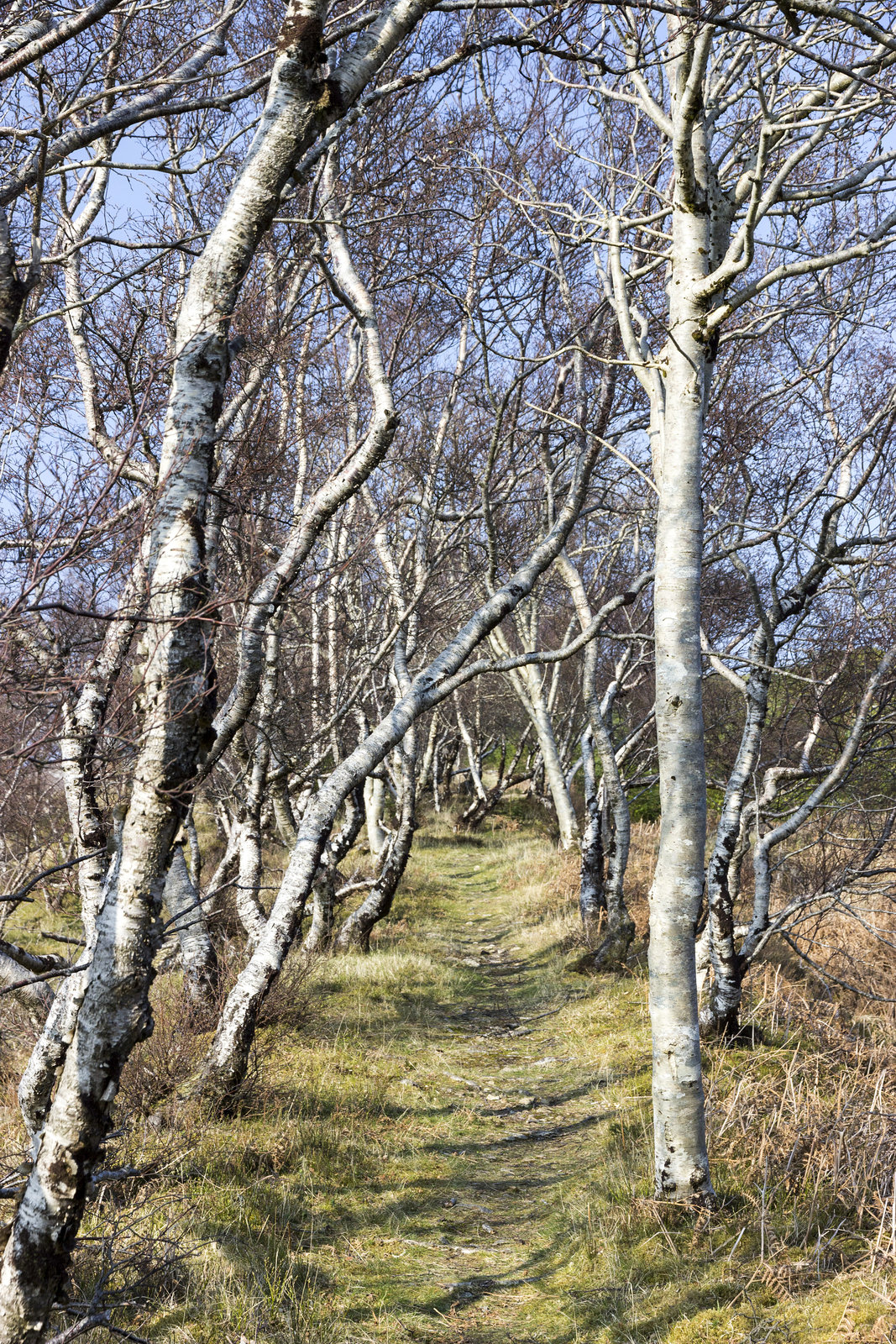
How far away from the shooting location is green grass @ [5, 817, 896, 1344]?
3535mm

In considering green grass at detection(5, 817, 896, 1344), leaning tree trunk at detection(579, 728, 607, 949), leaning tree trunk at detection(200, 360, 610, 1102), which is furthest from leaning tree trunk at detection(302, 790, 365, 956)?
leaning tree trunk at detection(200, 360, 610, 1102)

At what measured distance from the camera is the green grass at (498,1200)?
11.6ft

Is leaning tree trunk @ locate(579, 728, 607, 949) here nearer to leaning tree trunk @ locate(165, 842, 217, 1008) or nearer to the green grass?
the green grass

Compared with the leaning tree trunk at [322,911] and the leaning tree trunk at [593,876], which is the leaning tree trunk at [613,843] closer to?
the leaning tree trunk at [593,876]

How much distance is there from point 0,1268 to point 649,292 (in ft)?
32.1

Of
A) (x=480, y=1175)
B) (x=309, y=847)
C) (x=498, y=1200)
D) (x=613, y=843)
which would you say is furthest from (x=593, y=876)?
(x=498, y=1200)

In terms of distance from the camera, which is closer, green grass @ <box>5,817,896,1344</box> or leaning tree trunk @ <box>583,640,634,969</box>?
green grass @ <box>5,817,896,1344</box>

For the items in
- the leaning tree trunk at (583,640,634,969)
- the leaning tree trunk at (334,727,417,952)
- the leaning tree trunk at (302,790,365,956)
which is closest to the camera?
the leaning tree trunk at (583,640,634,969)

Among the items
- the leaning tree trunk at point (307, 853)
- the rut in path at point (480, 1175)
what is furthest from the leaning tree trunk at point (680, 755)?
the leaning tree trunk at point (307, 853)

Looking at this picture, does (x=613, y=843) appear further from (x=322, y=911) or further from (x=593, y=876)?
(x=322, y=911)

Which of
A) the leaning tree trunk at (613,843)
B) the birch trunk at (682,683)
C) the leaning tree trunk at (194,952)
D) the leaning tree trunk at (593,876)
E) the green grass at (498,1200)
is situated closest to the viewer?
the green grass at (498,1200)

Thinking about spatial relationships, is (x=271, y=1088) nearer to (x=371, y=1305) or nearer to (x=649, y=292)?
(x=371, y=1305)

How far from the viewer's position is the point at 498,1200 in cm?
504

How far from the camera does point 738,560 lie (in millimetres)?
7215
